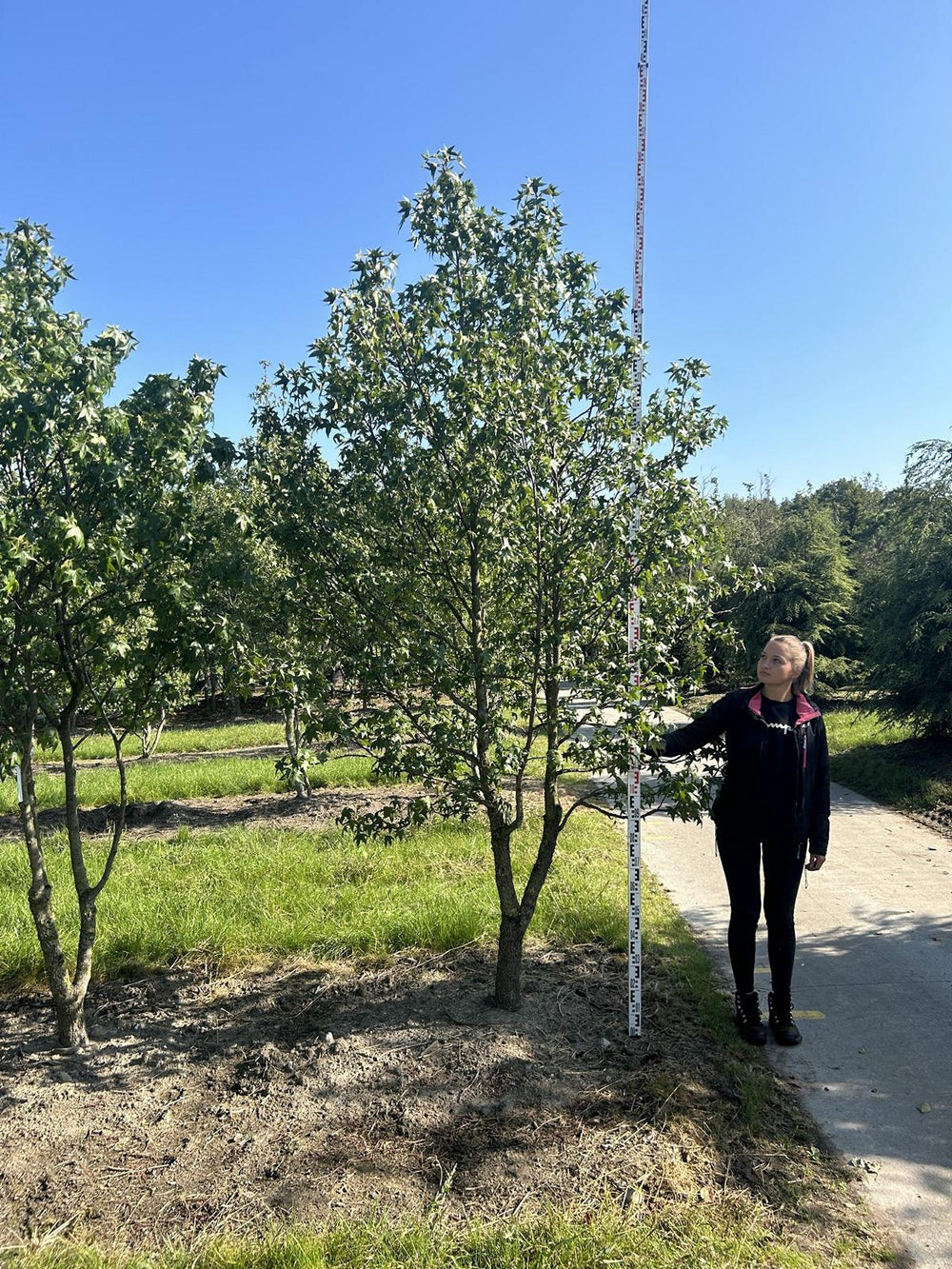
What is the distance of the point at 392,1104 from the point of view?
3514 mm

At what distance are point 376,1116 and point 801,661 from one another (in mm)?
2886

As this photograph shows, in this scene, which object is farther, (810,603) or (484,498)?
(810,603)

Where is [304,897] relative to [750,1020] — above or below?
above

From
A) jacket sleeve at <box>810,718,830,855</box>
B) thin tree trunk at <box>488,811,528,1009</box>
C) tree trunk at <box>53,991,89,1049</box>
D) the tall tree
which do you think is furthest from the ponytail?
the tall tree

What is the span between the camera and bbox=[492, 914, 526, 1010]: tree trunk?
425 cm

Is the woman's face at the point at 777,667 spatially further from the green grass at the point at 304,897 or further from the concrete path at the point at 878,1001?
the green grass at the point at 304,897

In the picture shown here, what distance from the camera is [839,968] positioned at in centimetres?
497

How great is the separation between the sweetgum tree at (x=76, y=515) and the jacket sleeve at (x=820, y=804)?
3.13 meters

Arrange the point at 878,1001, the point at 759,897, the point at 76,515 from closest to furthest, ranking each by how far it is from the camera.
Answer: the point at 76,515 < the point at 759,897 < the point at 878,1001

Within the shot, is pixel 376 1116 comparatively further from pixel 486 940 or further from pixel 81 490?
pixel 81 490

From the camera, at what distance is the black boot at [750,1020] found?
4090 millimetres

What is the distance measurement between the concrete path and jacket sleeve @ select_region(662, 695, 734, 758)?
5.11 feet

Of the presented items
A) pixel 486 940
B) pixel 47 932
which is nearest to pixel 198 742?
pixel 486 940

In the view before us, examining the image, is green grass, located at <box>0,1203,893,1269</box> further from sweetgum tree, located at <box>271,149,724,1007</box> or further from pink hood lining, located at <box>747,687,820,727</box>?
pink hood lining, located at <box>747,687,820,727</box>
